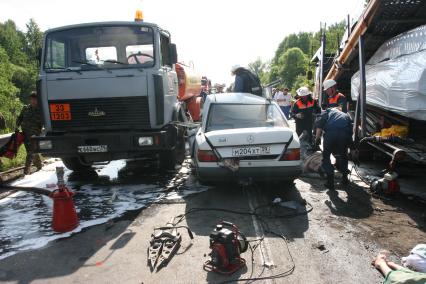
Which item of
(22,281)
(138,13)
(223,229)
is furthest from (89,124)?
(223,229)

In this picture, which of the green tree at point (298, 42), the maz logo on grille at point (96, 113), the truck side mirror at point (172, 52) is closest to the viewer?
the maz logo on grille at point (96, 113)

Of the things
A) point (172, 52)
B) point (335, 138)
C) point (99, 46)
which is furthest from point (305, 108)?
point (99, 46)

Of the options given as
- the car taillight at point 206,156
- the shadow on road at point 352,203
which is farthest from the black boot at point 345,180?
the car taillight at point 206,156

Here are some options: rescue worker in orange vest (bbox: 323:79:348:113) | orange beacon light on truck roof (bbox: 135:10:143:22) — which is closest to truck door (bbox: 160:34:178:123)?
orange beacon light on truck roof (bbox: 135:10:143:22)

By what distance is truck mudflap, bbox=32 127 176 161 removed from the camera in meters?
5.96

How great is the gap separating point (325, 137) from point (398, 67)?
1.60 m

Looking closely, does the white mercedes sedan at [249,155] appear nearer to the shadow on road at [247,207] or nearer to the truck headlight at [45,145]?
the shadow on road at [247,207]

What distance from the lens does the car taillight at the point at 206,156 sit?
5.41 m

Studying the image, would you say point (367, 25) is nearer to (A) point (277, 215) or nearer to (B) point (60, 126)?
(A) point (277, 215)

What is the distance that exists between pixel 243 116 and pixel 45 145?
329cm

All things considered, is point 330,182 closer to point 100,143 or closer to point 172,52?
point 172,52

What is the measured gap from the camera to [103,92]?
19.7 feet

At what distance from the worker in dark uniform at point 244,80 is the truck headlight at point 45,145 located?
4.43m

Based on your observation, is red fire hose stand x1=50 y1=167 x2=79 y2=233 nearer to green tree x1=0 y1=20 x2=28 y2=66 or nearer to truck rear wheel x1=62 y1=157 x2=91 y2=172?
truck rear wheel x1=62 y1=157 x2=91 y2=172
